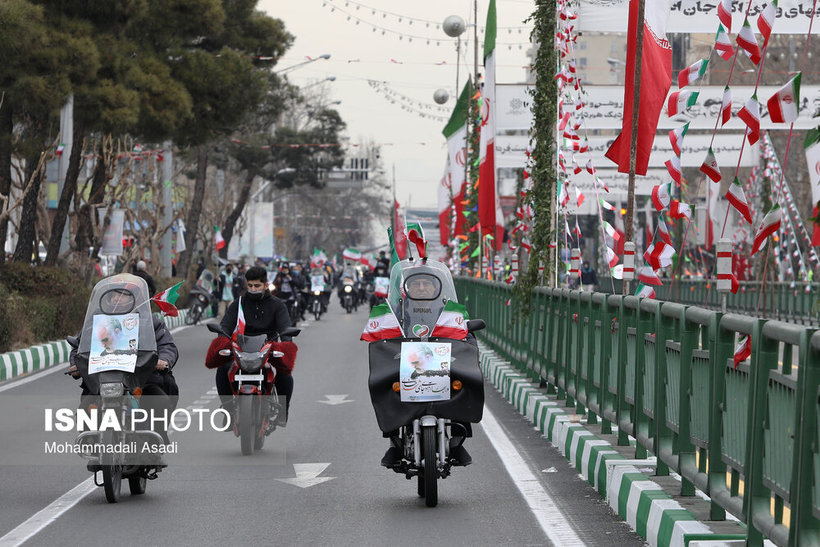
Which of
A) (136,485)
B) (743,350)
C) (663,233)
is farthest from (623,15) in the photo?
(743,350)

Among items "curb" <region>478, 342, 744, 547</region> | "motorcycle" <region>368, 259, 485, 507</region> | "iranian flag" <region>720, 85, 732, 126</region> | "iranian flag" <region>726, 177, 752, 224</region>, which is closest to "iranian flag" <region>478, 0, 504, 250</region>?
"curb" <region>478, 342, 744, 547</region>

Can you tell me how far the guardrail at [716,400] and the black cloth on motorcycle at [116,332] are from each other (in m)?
3.05

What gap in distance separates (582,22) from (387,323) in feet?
43.8

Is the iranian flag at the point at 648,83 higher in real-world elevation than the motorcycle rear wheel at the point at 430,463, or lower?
higher

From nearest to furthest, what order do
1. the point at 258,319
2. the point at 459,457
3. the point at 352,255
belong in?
1. the point at 459,457
2. the point at 258,319
3. the point at 352,255

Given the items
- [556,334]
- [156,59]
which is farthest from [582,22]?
[156,59]

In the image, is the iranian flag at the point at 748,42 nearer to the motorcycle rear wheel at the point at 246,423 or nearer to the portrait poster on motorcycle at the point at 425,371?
the portrait poster on motorcycle at the point at 425,371

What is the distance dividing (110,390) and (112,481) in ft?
1.98

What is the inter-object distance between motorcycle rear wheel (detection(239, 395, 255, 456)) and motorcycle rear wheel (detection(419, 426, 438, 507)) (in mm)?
2871

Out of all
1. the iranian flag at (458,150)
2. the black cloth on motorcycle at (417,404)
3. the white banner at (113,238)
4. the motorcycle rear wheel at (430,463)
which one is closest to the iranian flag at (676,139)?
the black cloth on motorcycle at (417,404)

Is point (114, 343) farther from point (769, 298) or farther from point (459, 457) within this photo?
point (769, 298)

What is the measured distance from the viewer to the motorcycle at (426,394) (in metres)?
9.30

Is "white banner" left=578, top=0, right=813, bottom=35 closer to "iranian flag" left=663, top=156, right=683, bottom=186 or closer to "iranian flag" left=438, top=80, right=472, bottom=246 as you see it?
"iranian flag" left=438, top=80, right=472, bottom=246

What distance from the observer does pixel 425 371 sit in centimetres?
938
